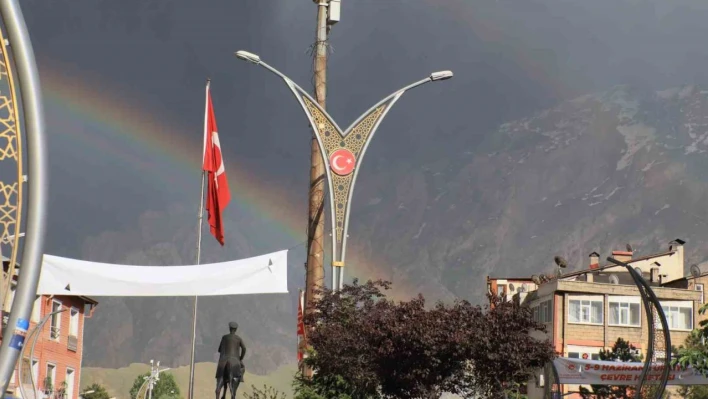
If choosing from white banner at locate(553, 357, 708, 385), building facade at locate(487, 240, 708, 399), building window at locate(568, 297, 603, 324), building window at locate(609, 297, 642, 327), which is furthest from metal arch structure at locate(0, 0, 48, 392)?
building window at locate(609, 297, 642, 327)

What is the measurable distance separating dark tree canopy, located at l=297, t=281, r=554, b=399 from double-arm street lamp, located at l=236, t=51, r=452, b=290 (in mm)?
1941

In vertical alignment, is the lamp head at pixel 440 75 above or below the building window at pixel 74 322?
above

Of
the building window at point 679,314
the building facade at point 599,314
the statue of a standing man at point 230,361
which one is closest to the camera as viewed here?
the statue of a standing man at point 230,361

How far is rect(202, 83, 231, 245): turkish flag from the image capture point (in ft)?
86.6

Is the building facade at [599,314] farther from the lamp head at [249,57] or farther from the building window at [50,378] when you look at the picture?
the lamp head at [249,57]

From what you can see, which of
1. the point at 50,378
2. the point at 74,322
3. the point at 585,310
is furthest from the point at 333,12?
the point at 585,310

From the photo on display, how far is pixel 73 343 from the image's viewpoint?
204ft

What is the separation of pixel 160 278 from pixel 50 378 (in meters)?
45.1

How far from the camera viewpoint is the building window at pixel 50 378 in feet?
179

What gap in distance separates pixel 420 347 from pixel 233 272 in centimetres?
1410

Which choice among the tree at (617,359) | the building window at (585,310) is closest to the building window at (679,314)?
the building window at (585,310)

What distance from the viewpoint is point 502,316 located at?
2839cm

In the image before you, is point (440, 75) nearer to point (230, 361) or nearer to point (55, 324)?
point (230, 361)

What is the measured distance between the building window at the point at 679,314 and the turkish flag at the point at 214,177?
53751 mm
